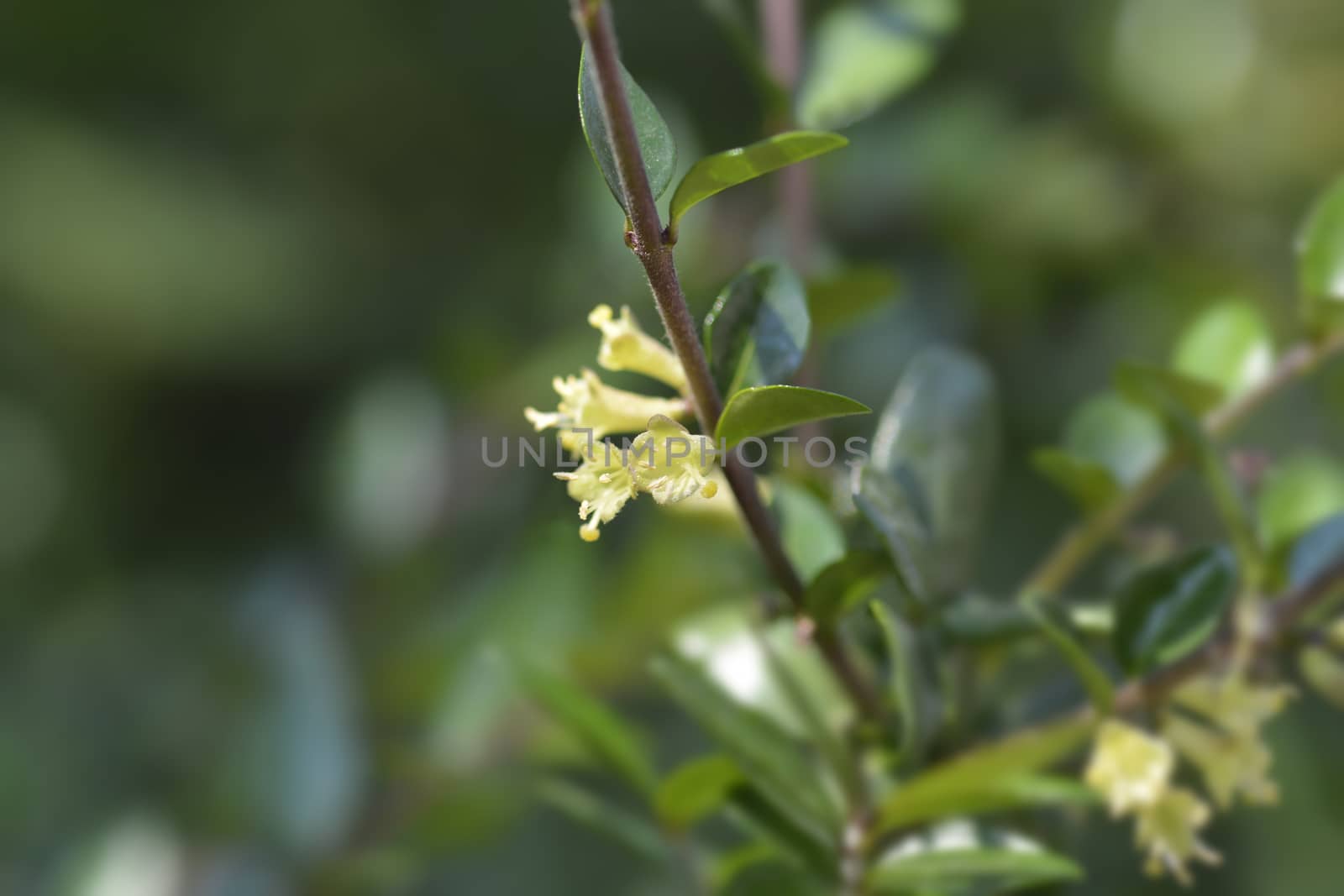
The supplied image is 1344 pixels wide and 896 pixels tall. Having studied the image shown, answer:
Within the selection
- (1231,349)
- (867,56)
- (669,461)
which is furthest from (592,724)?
(867,56)

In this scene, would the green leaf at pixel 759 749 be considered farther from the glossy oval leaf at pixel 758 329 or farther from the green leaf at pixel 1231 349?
the green leaf at pixel 1231 349

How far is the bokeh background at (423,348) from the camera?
1449 mm

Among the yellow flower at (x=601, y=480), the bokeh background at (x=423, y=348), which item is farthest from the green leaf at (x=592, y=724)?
the yellow flower at (x=601, y=480)

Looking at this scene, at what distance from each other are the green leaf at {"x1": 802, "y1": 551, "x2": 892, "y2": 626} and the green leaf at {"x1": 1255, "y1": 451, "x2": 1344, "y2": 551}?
0.40m

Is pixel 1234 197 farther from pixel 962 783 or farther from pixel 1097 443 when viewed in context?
pixel 962 783

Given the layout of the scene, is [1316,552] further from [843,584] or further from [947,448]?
[843,584]

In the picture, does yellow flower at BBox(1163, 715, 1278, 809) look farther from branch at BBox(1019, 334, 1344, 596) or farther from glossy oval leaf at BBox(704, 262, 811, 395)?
glossy oval leaf at BBox(704, 262, 811, 395)

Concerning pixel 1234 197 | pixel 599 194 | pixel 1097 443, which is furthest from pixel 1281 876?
pixel 599 194

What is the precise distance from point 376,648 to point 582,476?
40.6 inches

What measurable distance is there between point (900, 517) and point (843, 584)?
87 mm

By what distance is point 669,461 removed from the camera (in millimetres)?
664

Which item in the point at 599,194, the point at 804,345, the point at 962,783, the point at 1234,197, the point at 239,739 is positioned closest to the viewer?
the point at 804,345

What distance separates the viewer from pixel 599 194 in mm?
1633

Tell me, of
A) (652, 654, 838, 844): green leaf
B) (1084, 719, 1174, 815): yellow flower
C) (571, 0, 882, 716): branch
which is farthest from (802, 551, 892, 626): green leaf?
(1084, 719, 1174, 815): yellow flower
